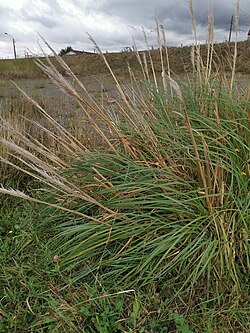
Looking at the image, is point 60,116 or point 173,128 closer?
point 173,128

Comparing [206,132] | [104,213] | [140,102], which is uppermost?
[140,102]

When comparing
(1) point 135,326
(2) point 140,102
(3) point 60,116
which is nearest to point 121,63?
(3) point 60,116

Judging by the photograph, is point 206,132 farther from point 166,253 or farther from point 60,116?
point 60,116

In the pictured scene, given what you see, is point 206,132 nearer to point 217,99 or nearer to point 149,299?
point 217,99

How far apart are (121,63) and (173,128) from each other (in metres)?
17.2

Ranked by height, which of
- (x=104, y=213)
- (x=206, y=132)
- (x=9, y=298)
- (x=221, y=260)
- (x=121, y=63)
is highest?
(x=121, y=63)

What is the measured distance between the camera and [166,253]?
1102mm

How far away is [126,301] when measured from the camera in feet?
3.68

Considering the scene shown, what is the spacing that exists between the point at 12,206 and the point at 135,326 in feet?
4.32

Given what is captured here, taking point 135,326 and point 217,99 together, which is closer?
point 135,326

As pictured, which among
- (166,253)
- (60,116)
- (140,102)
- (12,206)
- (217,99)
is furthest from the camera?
(60,116)

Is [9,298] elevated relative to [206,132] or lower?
lower

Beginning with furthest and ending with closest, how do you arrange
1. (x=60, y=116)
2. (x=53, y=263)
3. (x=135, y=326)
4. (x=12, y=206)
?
(x=60, y=116) < (x=12, y=206) < (x=53, y=263) < (x=135, y=326)

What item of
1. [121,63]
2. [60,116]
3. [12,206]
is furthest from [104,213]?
[121,63]
